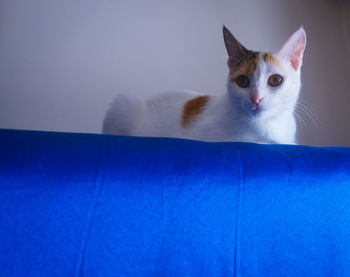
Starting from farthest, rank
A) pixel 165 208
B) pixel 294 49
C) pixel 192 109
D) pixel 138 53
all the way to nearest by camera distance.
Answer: pixel 138 53 → pixel 192 109 → pixel 294 49 → pixel 165 208

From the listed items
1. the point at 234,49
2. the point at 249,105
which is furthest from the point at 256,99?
the point at 234,49

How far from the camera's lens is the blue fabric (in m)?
0.42

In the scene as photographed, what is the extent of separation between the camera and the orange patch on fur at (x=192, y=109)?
100 cm

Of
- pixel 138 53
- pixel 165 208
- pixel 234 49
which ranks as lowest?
pixel 165 208

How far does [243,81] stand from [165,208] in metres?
0.56

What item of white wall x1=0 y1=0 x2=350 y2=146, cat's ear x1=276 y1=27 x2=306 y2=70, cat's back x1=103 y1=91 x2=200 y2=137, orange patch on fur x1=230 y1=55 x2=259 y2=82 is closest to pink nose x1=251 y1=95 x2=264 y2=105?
orange patch on fur x1=230 y1=55 x2=259 y2=82

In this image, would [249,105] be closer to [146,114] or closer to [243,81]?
[243,81]

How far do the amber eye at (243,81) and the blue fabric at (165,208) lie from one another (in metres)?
0.36

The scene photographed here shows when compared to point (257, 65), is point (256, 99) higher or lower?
lower

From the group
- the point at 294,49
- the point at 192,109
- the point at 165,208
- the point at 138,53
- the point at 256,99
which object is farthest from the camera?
the point at 138,53

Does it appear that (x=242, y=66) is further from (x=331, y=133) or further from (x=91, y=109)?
(x=331, y=133)

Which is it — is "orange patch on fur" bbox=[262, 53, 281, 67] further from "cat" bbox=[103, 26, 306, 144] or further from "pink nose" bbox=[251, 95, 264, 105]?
"pink nose" bbox=[251, 95, 264, 105]

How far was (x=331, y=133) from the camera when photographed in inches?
67.7

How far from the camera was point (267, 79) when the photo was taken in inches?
32.4
